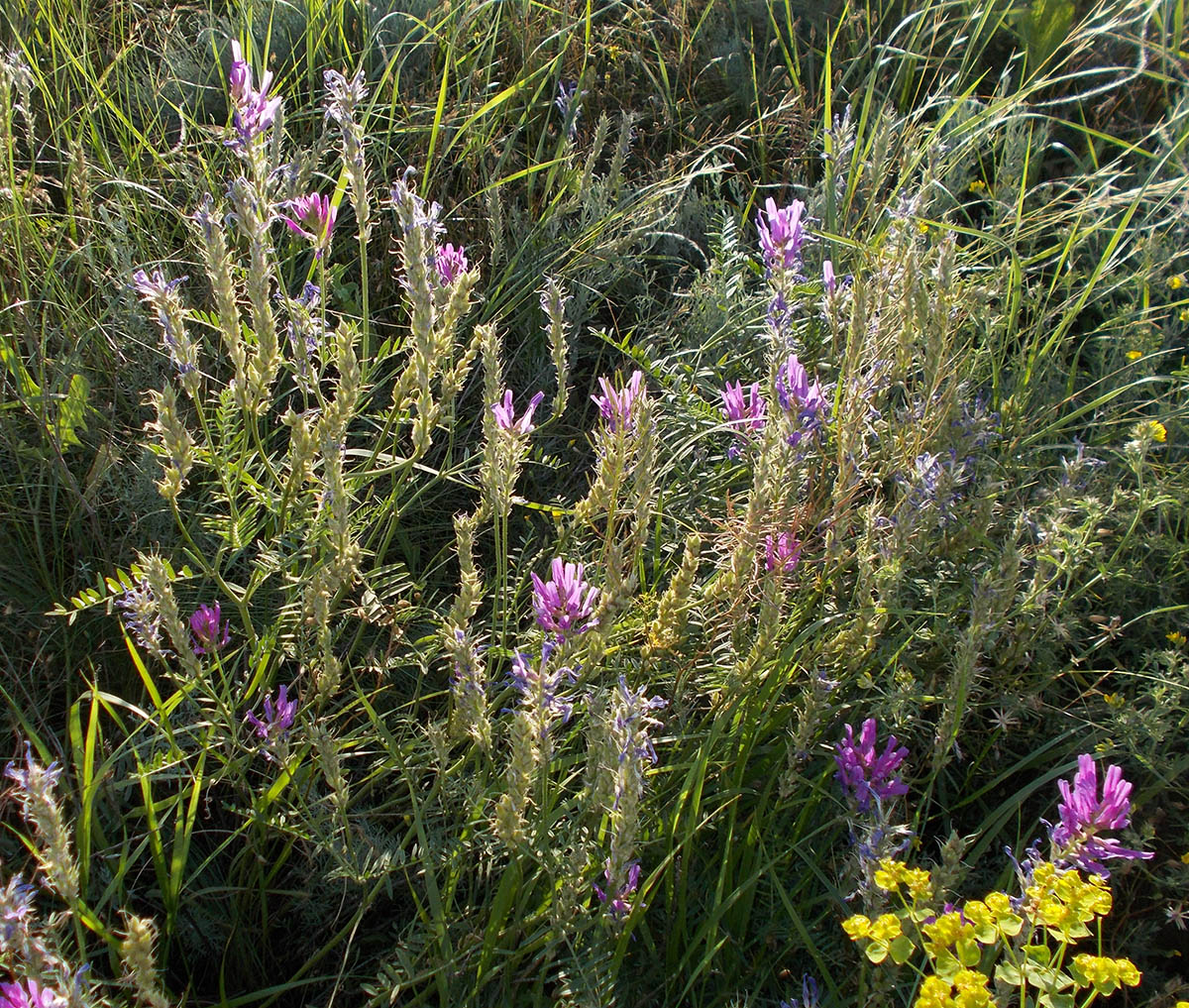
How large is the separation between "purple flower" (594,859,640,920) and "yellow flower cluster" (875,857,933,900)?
0.34 m

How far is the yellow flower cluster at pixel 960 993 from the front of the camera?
1.21 metres

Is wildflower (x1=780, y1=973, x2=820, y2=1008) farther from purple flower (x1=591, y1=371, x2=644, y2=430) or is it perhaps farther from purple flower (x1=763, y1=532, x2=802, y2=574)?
purple flower (x1=591, y1=371, x2=644, y2=430)

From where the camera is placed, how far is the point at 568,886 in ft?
4.48

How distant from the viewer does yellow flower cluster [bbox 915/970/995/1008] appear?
121 cm

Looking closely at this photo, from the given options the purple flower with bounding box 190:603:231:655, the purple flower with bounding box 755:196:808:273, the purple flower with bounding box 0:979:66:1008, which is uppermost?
the purple flower with bounding box 755:196:808:273

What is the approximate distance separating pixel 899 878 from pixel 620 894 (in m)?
0.37

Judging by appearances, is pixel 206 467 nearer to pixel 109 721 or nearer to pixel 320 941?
pixel 109 721

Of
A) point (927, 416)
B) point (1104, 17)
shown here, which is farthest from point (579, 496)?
point (1104, 17)

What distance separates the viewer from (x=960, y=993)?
1.24 meters

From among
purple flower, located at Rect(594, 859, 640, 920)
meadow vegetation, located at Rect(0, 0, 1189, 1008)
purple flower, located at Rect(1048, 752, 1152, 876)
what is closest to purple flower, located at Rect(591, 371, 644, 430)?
meadow vegetation, located at Rect(0, 0, 1189, 1008)

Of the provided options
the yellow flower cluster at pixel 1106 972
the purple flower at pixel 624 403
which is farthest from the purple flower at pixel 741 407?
the yellow flower cluster at pixel 1106 972

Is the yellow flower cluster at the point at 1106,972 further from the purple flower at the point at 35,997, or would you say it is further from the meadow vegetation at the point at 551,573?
the purple flower at the point at 35,997

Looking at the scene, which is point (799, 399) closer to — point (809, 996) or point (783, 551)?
point (783, 551)

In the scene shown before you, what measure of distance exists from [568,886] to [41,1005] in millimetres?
616
